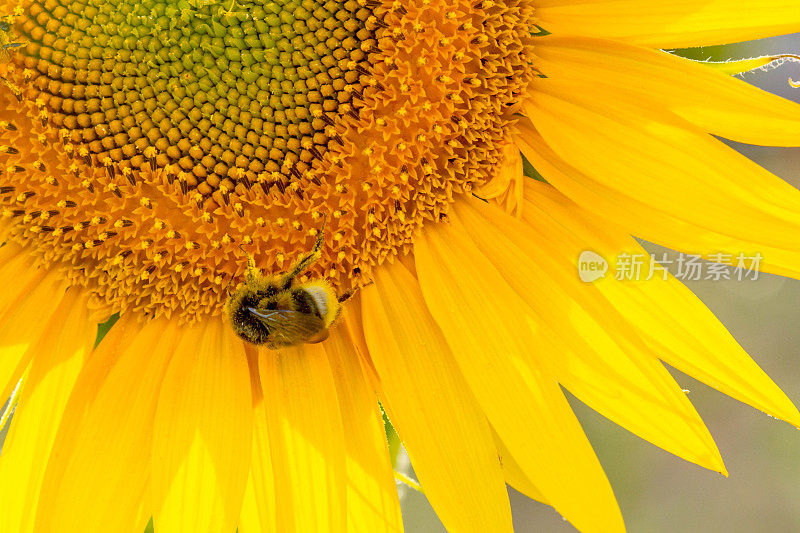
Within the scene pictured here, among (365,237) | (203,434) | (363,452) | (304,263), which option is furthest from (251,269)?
(363,452)

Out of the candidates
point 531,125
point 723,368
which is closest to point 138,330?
point 531,125

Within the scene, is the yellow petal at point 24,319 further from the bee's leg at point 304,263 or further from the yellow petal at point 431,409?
the yellow petal at point 431,409

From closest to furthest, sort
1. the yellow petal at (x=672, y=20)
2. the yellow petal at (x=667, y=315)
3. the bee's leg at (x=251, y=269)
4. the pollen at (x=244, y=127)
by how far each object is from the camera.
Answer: the yellow petal at (x=672, y=20) → the yellow petal at (x=667, y=315) → the pollen at (x=244, y=127) → the bee's leg at (x=251, y=269)

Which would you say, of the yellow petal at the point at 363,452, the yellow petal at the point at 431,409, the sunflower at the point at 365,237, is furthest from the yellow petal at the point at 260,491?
the yellow petal at the point at 431,409

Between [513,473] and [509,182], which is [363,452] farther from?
[509,182]

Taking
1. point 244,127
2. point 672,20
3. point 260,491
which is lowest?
point 260,491

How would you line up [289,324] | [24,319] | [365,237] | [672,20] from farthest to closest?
[24,319], [365,237], [289,324], [672,20]

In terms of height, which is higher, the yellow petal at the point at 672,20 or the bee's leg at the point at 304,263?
the yellow petal at the point at 672,20
